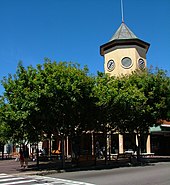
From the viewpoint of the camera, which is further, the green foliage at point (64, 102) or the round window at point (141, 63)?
the round window at point (141, 63)

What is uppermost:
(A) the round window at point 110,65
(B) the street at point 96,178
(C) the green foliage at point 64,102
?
(A) the round window at point 110,65

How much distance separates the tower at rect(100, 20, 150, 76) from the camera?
42.4m

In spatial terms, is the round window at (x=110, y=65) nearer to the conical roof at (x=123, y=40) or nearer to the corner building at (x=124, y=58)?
the corner building at (x=124, y=58)

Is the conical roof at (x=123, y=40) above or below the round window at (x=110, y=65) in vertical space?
above

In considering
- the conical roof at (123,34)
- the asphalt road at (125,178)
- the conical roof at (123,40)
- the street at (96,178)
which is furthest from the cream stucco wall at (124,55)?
the asphalt road at (125,178)

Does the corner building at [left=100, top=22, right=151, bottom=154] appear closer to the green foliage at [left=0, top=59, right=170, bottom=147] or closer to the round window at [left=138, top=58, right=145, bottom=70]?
the round window at [left=138, top=58, right=145, bottom=70]

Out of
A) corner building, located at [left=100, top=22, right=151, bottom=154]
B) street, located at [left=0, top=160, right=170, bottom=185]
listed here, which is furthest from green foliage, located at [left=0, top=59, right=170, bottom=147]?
corner building, located at [left=100, top=22, right=151, bottom=154]

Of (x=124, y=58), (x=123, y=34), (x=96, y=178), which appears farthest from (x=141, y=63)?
(x=96, y=178)

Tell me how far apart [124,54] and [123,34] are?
3299 mm

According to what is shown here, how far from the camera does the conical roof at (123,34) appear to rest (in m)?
43.4

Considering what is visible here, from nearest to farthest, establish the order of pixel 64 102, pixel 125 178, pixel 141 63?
pixel 125 178 → pixel 64 102 → pixel 141 63

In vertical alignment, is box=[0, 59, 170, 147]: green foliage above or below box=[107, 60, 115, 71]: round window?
below

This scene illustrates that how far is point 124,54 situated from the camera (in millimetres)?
42625

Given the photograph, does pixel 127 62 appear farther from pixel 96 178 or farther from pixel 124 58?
pixel 96 178
